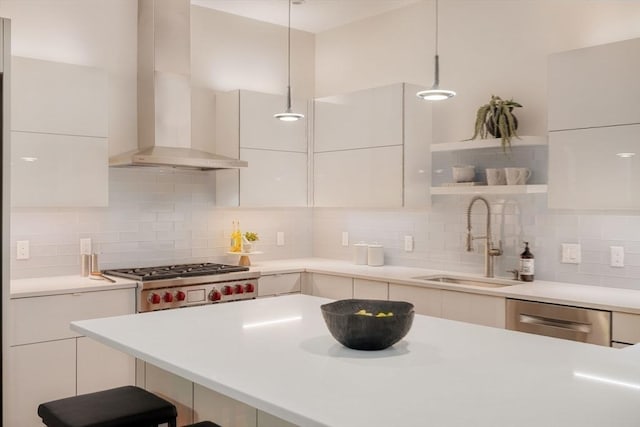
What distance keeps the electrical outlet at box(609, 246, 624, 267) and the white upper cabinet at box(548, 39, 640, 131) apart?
2.67 ft

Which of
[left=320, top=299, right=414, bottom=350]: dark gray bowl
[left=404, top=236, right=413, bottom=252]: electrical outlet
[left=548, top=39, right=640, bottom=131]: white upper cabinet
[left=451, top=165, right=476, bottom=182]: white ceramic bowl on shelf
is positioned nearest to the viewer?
[left=320, top=299, right=414, bottom=350]: dark gray bowl

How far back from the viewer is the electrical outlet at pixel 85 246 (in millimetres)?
4430

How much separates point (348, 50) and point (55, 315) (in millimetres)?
3370

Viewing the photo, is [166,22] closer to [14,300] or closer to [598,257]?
[14,300]

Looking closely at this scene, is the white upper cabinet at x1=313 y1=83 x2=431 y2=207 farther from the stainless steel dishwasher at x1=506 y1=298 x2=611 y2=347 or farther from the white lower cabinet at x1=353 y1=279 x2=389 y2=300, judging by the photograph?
the stainless steel dishwasher at x1=506 y1=298 x2=611 y2=347

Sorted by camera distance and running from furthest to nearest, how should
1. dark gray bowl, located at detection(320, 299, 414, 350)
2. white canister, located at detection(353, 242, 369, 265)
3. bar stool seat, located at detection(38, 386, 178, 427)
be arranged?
white canister, located at detection(353, 242, 369, 265) < bar stool seat, located at detection(38, 386, 178, 427) < dark gray bowl, located at detection(320, 299, 414, 350)

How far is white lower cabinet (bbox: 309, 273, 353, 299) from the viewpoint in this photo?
4652mm

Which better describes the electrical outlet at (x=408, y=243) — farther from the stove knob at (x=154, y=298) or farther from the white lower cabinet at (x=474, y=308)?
the stove knob at (x=154, y=298)

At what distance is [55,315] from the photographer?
370 cm

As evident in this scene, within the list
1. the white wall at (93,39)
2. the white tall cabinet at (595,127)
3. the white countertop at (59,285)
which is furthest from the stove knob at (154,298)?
the white tall cabinet at (595,127)

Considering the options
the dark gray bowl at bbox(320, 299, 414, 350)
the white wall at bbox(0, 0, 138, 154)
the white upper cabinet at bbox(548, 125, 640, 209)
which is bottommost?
the dark gray bowl at bbox(320, 299, 414, 350)

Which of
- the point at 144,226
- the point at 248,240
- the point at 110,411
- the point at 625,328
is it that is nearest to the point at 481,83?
Result: the point at 625,328

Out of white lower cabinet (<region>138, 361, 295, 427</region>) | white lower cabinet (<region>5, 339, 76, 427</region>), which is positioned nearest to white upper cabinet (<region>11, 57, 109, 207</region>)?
white lower cabinet (<region>5, 339, 76, 427</region>)

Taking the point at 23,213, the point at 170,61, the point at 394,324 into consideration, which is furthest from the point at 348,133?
the point at 394,324
